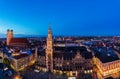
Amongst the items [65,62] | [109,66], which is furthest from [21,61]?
[109,66]

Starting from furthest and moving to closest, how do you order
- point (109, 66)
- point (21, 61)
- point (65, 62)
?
point (21, 61), point (65, 62), point (109, 66)

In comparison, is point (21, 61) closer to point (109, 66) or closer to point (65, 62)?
point (65, 62)

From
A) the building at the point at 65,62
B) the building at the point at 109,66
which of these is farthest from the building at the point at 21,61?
the building at the point at 109,66

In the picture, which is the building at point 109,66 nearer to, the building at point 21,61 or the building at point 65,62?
the building at point 65,62

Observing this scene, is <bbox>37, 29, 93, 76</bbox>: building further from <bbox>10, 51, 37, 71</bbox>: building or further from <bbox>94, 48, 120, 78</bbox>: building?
<bbox>10, 51, 37, 71</bbox>: building

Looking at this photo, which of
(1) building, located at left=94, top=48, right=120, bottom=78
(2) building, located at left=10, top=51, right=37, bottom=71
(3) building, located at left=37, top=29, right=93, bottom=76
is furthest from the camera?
(2) building, located at left=10, top=51, right=37, bottom=71

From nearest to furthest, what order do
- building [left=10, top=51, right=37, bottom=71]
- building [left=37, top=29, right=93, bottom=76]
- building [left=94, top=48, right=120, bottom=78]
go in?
building [left=94, top=48, right=120, bottom=78] → building [left=37, top=29, right=93, bottom=76] → building [left=10, top=51, right=37, bottom=71]

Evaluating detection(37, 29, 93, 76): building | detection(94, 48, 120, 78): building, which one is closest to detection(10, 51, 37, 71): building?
detection(37, 29, 93, 76): building

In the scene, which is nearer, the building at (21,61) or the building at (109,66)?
the building at (109,66)

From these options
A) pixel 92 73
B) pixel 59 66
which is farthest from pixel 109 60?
pixel 59 66

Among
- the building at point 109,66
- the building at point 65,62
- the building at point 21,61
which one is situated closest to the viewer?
the building at point 109,66

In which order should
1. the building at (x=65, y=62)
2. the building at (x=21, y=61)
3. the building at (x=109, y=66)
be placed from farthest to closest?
the building at (x=21, y=61), the building at (x=65, y=62), the building at (x=109, y=66)
